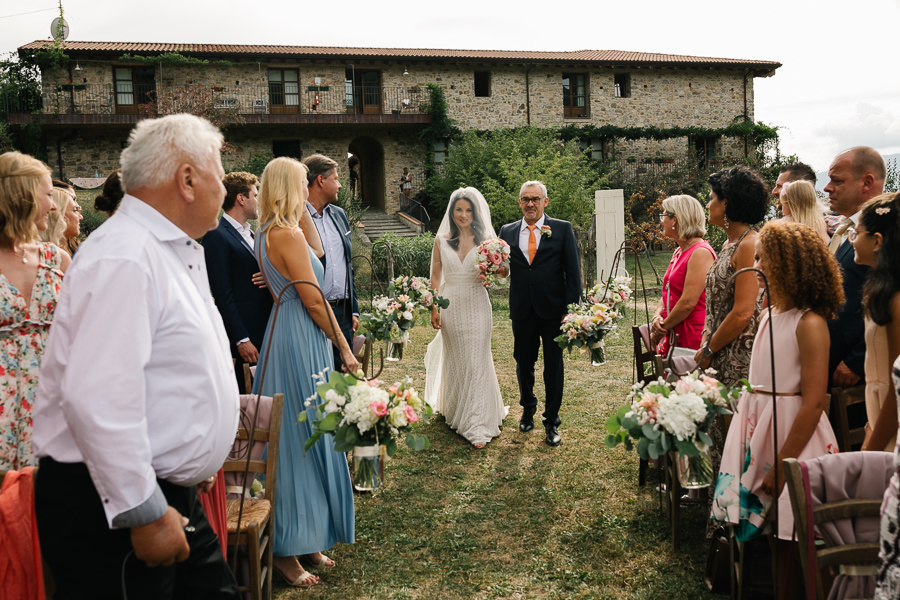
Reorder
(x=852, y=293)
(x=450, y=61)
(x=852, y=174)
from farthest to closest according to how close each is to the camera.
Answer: (x=450, y=61) < (x=852, y=174) < (x=852, y=293)

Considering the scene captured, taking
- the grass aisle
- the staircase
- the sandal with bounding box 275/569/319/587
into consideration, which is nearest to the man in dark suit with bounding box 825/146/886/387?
the grass aisle

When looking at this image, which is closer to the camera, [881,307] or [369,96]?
[881,307]

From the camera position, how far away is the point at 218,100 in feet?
88.6

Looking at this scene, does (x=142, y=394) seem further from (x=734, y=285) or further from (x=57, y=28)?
(x=57, y=28)

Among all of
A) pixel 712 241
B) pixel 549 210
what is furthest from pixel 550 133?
pixel 712 241

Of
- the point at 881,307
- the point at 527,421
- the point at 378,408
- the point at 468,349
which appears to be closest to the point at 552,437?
the point at 527,421

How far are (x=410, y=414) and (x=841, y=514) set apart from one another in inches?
68.8

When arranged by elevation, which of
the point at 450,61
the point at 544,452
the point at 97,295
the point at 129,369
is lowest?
the point at 544,452

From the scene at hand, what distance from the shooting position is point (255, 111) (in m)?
28.0

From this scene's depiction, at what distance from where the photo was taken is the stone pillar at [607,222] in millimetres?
13977

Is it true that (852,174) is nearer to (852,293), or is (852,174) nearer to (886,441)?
(852,293)

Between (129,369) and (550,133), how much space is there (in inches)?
1051

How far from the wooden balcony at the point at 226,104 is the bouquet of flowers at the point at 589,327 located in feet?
76.8

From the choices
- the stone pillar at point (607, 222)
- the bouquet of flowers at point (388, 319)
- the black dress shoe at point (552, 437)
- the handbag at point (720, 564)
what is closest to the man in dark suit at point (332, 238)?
the bouquet of flowers at point (388, 319)
